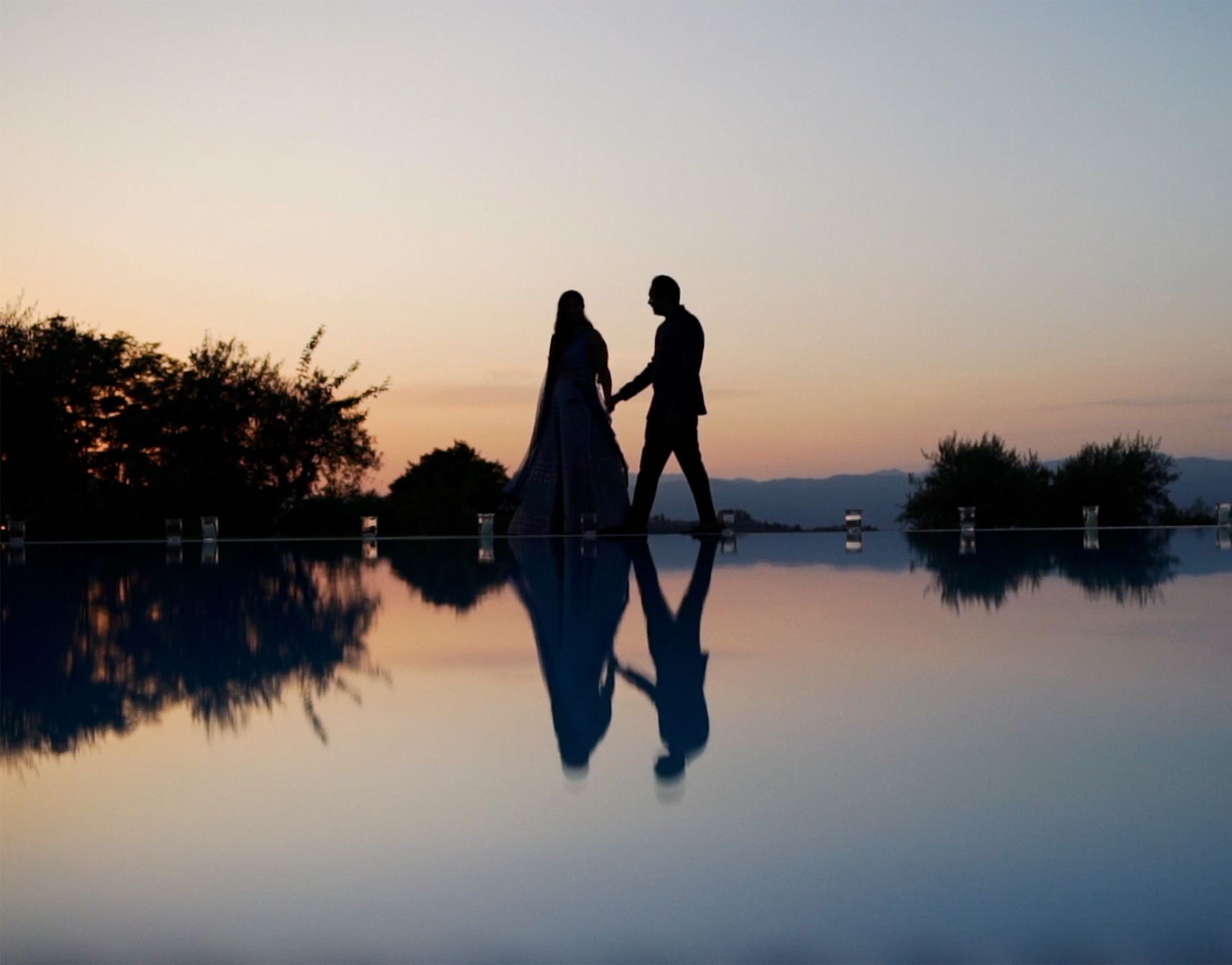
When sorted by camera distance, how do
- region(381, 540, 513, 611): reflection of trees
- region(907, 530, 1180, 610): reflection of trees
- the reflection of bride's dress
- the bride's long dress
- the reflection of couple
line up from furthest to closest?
the bride's long dress < region(381, 540, 513, 611): reflection of trees < region(907, 530, 1180, 610): reflection of trees < the reflection of bride's dress < the reflection of couple

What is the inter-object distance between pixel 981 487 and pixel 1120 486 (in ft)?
6.43

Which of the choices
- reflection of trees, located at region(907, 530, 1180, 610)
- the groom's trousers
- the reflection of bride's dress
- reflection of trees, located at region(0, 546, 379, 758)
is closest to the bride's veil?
the groom's trousers

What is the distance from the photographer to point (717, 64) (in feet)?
64.7

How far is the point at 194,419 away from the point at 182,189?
3.43 meters

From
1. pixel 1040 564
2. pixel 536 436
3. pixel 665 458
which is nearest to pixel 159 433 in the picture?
pixel 536 436

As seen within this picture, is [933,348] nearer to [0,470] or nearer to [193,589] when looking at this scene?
[0,470]

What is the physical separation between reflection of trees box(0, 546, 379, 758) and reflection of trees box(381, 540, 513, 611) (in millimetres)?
375

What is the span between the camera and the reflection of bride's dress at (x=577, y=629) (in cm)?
326

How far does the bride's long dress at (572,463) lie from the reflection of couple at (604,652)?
3612 mm

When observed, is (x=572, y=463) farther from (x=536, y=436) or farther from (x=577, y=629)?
(x=577, y=629)

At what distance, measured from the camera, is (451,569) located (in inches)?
390

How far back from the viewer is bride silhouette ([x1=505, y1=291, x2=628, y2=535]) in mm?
12953

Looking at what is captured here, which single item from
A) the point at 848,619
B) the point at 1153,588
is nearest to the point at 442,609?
the point at 848,619

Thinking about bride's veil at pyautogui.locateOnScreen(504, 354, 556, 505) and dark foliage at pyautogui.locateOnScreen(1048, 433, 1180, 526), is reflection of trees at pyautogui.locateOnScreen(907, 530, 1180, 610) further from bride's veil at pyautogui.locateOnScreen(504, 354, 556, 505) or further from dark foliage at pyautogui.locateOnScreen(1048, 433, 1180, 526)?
dark foliage at pyautogui.locateOnScreen(1048, 433, 1180, 526)
